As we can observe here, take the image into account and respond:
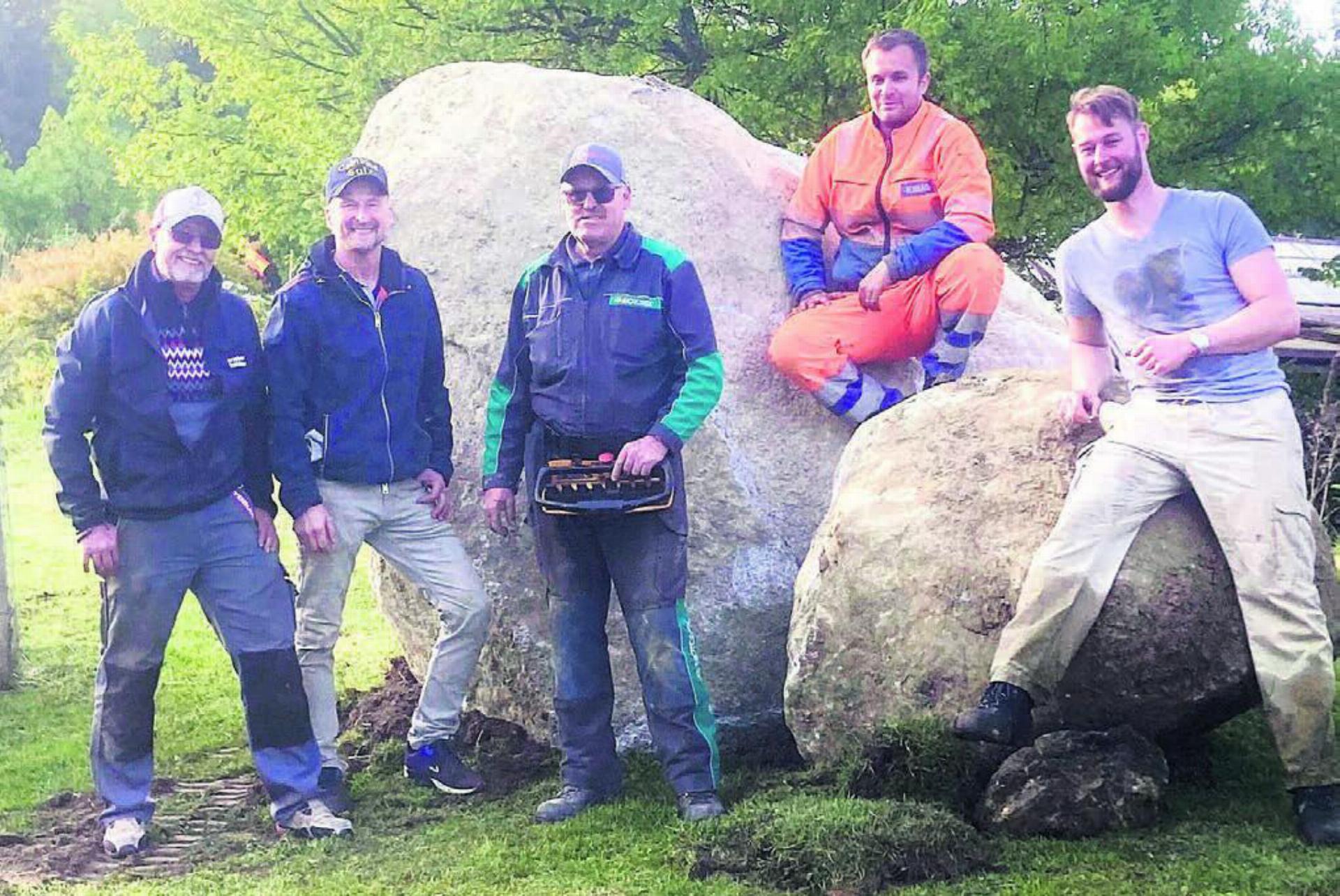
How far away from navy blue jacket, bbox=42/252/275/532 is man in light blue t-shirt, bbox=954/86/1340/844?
117 inches

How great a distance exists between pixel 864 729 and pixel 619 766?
1.10 m

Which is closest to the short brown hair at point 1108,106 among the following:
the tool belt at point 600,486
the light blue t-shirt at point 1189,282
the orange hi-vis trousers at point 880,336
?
the light blue t-shirt at point 1189,282

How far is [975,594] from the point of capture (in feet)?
18.5

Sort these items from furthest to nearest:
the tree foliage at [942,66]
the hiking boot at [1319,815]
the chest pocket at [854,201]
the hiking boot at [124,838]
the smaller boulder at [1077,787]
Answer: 1. the tree foliage at [942,66]
2. the chest pocket at [854,201]
3. the hiking boot at [124,838]
4. the smaller boulder at [1077,787]
5. the hiking boot at [1319,815]

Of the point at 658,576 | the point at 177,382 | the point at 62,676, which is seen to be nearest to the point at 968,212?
the point at 658,576

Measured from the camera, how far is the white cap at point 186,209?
230 inches

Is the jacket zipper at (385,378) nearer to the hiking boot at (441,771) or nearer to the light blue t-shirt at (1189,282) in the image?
the hiking boot at (441,771)

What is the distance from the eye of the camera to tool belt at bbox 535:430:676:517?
18.9ft

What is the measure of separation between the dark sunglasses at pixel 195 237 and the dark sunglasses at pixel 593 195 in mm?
1348

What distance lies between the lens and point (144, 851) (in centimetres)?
595

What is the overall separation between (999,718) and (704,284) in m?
2.83

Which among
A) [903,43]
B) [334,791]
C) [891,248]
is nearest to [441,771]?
[334,791]

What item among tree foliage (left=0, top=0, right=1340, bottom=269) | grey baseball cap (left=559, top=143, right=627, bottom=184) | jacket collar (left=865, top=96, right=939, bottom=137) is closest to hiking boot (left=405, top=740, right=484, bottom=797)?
grey baseball cap (left=559, top=143, right=627, bottom=184)

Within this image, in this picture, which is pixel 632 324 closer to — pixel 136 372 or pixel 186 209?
pixel 186 209
